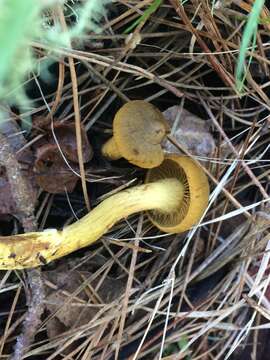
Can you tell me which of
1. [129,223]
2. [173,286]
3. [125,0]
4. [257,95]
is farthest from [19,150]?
[257,95]

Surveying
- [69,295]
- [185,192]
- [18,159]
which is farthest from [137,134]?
[69,295]

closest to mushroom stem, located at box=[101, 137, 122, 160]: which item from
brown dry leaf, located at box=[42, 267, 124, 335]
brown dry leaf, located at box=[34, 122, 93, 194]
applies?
brown dry leaf, located at box=[34, 122, 93, 194]

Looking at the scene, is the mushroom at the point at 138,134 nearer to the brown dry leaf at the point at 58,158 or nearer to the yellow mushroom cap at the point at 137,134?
the yellow mushroom cap at the point at 137,134

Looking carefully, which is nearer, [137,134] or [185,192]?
[137,134]

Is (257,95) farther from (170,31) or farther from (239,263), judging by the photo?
(239,263)

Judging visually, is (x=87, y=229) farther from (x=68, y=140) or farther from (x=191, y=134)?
(x=191, y=134)

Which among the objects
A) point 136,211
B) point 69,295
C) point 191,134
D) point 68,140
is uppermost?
point 68,140

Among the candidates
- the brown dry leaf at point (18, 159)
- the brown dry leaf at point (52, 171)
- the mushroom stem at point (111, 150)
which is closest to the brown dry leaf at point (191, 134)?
the mushroom stem at point (111, 150)
